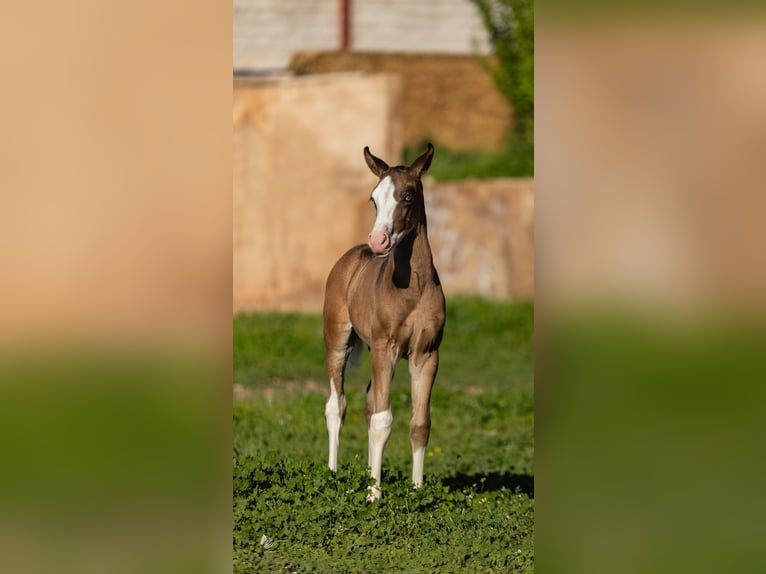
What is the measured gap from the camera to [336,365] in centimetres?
764

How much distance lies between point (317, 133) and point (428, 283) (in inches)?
446

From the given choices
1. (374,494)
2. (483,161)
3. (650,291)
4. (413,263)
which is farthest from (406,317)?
(483,161)

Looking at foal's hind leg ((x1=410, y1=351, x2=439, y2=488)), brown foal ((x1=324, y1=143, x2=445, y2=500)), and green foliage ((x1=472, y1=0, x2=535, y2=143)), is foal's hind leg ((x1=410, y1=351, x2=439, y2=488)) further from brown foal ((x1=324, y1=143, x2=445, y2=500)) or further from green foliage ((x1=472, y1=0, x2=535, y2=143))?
green foliage ((x1=472, y1=0, x2=535, y2=143))

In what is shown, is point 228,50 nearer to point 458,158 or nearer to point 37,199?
point 37,199

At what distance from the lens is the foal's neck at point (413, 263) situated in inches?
272

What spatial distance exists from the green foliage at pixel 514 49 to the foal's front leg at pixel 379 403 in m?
17.9

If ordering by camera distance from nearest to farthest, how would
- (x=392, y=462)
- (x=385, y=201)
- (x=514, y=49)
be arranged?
(x=385, y=201)
(x=392, y=462)
(x=514, y=49)

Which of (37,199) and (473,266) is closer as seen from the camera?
(37,199)

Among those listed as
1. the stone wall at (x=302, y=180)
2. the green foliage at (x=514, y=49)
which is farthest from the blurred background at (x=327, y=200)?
the green foliage at (x=514, y=49)

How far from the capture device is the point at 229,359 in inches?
175

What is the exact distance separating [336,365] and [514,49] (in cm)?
1803

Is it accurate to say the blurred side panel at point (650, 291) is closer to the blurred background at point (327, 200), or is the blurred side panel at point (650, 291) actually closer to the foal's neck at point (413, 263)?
the foal's neck at point (413, 263)

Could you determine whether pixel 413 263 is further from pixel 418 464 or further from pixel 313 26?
pixel 313 26

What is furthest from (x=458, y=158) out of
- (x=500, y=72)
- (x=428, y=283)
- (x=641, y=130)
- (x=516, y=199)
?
(x=641, y=130)
